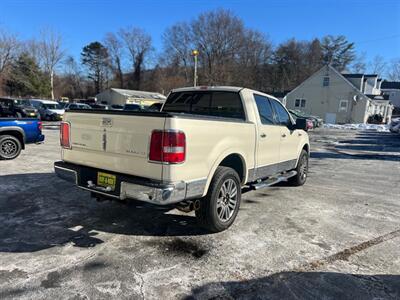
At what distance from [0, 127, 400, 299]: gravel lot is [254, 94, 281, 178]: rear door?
73cm

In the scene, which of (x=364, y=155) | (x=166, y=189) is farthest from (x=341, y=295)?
(x=364, y=155)

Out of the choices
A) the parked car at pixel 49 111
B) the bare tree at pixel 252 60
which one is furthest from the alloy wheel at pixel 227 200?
the bare tree at pixel 252 60

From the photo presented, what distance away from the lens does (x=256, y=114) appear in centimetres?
487

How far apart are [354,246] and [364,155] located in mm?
10928

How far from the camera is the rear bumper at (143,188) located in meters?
3.22

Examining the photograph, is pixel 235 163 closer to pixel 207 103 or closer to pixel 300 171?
pixel 207 103

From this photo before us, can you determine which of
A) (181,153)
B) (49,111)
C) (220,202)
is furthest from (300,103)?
(181,153)

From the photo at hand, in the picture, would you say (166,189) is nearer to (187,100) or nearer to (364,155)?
(187,100)

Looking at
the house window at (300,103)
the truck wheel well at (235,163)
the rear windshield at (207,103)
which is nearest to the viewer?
the truck wheel well at (235,163)

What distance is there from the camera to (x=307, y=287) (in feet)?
9.75

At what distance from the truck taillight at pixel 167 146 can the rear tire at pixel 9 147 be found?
7218 mm

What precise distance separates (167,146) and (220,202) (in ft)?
4.35

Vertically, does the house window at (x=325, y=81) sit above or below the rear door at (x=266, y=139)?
above

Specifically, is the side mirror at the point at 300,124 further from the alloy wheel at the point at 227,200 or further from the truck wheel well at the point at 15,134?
the truck wheel well at the point at 15,134
